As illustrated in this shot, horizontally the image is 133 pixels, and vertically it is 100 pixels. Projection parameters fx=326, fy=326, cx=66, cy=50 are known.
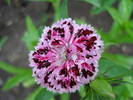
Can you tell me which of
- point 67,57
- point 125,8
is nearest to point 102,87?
point 67,57

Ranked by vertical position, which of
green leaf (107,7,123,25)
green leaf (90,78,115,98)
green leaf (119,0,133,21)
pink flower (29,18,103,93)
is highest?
green leaf (119,0,133,21)

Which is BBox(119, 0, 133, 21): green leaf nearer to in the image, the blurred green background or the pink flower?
the blurred green background

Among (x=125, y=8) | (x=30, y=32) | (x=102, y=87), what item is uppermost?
(x=125, y=8)

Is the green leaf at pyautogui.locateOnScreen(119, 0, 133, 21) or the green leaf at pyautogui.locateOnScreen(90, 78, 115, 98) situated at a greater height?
the green leaf at pyautogui.locateOnScreen(119, 0, 133, 21)

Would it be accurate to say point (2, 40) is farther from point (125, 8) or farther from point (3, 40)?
point (125, 8)

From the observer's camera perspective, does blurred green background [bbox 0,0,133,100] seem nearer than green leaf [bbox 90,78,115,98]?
No

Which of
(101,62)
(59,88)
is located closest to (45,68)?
(59,88)

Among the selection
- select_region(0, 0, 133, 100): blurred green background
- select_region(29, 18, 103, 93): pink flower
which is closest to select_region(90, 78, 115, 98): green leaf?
select_region(29, 18, 103, 93): pink flower

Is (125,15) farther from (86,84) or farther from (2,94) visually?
(2,94)
